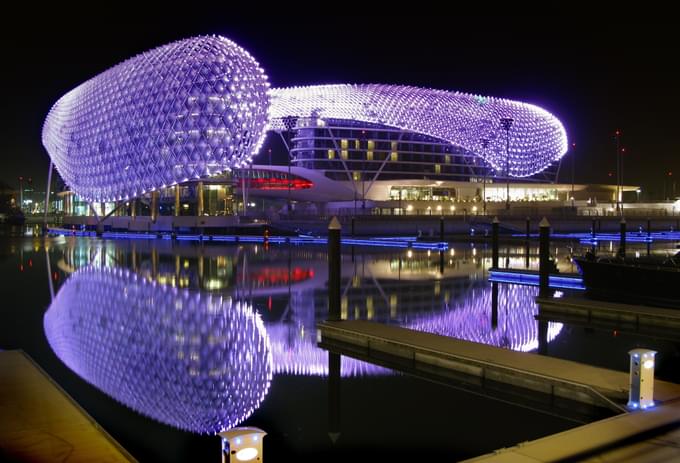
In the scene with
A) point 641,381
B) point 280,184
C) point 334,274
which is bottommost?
point 641,381

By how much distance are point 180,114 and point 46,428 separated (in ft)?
210

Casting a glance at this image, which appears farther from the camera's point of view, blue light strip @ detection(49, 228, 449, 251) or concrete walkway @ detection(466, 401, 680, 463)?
blue light strip @ detection(49, 228, 449, 251)

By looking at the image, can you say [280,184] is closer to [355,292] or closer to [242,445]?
[355,292]

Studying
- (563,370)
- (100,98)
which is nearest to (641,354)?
(563,370)

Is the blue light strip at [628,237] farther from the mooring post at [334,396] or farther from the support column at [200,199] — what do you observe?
the mooring post at [334,396]

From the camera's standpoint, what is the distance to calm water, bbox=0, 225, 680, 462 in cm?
957

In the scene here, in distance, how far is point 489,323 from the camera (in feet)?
58.5

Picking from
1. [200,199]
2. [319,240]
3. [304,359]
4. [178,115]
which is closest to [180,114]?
[178,115]

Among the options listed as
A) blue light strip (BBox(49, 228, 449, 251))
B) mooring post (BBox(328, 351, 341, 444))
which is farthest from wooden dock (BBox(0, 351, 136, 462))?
blue light strip (BBox(49, 228, 449, 251))

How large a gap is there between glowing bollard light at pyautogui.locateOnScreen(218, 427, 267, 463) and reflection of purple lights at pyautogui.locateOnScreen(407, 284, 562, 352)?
9919 mm

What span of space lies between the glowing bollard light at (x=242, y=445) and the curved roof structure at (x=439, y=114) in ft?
329

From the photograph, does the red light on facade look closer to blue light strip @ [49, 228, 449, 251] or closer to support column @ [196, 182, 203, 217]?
support column @ [196, 182, 203, 217]

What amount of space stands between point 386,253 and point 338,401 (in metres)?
32.1

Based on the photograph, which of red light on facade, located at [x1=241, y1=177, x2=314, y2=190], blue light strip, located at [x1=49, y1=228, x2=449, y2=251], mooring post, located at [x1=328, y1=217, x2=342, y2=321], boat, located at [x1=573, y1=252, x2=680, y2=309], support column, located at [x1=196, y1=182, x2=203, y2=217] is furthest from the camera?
red light on facade, located at [x1=241, y1=177, x2=314, y2=190]
